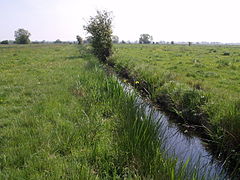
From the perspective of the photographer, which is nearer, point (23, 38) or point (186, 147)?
point (186, 147)

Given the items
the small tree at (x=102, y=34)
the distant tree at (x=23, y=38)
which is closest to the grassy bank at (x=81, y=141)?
the small tree at (x=102, y=34)

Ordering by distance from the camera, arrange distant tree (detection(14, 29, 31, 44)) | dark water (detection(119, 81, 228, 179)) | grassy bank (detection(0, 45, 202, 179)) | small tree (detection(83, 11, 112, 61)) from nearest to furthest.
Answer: grassy bank (detection(0, 45, 202, 179))
dark water (detection(119, 81, 228, 179))
small tree (detection(83, 11, 112, 61))
distant tree (detection(14, 29, 31, 44))

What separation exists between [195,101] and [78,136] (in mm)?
4049

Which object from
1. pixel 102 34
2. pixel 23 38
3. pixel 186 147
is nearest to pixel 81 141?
pixel 186 147

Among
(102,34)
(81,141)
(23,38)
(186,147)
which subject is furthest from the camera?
(23,38)

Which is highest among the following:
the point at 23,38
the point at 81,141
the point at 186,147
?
the point at 23,38

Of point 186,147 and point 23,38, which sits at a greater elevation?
point 23,38

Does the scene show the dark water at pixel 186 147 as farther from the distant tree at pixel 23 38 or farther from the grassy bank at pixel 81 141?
the distant tree at pixel 23 38

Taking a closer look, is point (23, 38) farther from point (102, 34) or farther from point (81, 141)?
point (81, 141)

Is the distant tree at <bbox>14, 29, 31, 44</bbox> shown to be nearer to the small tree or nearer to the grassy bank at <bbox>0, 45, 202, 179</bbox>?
the small tree

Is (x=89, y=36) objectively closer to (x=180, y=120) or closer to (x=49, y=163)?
→ (x=180, y=120)

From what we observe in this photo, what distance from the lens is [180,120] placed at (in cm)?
602

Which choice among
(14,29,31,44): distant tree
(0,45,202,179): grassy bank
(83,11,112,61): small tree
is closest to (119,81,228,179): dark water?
(0,45,202,179): grassy bank

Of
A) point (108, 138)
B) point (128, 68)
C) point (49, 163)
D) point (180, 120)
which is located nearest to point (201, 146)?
point (180, 120)
